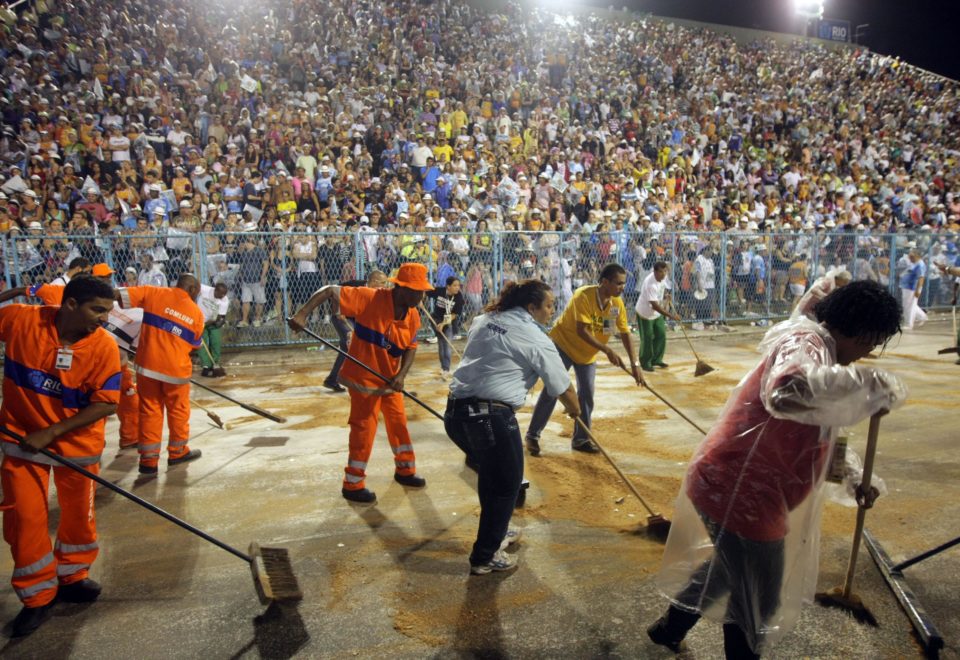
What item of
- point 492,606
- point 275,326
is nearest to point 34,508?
point 492,606

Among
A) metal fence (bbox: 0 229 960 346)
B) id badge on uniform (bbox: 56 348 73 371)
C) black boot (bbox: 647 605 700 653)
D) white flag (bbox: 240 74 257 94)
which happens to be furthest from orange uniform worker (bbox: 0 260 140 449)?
white flag (bbox: 240 74 257 94)

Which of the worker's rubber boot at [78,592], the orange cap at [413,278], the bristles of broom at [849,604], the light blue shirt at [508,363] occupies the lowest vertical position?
the worker's rubber boot at [78,592]

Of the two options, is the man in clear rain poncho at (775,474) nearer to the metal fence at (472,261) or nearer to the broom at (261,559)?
the broom at (261,559)

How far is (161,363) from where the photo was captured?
5895 mm

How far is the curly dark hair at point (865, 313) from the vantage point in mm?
2492

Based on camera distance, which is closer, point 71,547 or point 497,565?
point 71,547

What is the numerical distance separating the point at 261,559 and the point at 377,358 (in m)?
1.91

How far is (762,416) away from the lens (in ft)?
8.39

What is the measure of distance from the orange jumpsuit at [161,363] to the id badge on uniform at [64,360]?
7.71 feet

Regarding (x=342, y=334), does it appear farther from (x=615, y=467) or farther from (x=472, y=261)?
(x=615, y=467)

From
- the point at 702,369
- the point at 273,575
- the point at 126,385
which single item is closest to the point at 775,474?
the point at 273,575

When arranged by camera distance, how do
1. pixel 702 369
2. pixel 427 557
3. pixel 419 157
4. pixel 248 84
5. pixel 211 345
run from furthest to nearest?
1. pixel 248 84
2. pixel 419 157
3. pixel 211 345
4. pixel 702 369
5. pixel 427 557

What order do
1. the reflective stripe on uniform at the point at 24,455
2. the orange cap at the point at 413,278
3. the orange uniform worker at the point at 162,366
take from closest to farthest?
the reflective stripe on uniform at the point at 24,455 < the orange cap at the point at 413,278 < the orange uniform worker at the point at 162,366

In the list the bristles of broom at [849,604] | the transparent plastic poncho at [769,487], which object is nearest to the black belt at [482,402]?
the transparent plastic poncho at [769,487]
